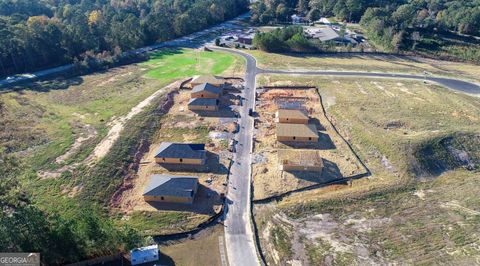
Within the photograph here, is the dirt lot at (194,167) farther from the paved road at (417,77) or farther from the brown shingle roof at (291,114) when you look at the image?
the paved road at (417,77)

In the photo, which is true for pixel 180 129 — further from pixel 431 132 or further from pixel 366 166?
pixel 431 132

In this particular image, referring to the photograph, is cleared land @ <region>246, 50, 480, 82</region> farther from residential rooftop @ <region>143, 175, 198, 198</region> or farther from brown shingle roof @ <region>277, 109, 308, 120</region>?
residential rooftop @ <region>143, 175, 198, 198</region>

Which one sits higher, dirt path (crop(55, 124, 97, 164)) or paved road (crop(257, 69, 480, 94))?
paved road (crop(257, 69, 480, 94))

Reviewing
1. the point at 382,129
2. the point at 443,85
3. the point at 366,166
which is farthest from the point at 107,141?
the point at 443,85

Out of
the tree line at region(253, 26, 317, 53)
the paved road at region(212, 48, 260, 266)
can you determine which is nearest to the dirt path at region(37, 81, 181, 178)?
the paved road at region(212, 48, 260, 266)

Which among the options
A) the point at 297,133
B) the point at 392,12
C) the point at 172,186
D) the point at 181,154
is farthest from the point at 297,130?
the point at 392,12

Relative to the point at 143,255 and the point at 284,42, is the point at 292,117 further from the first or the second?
the point at 284,42
